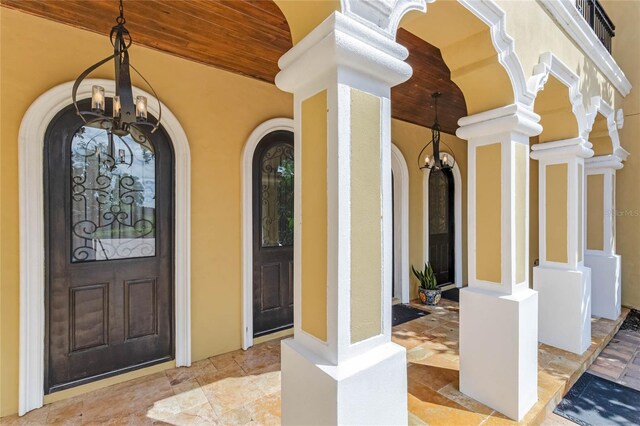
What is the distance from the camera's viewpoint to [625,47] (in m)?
4.97

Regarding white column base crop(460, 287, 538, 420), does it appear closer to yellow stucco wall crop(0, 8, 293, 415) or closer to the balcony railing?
yellow stucco wall crop(0, 8, 293, 415)

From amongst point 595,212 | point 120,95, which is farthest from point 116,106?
point 595,212

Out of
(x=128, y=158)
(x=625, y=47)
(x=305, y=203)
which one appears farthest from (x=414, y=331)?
(x=625, y=47)

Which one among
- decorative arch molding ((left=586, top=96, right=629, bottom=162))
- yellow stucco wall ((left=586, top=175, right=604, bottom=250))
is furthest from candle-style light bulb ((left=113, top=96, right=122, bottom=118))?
yellow stucco wall ((left=586, top=175, right=604, bottom=250))

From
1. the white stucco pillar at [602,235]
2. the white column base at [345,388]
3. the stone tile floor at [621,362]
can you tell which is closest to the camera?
the white column base at [345,388]

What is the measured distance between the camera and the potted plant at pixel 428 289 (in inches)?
186

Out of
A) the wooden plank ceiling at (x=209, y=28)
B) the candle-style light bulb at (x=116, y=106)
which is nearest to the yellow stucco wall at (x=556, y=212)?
the wooden plank ceiling at (x=209, y=28)

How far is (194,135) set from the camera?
291 cm

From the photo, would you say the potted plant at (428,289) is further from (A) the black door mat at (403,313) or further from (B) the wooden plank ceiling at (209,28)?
(B) the wooden plank ceiling at (209,28)

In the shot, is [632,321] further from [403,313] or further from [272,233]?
[272,233]

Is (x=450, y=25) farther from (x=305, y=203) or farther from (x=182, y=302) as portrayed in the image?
(x=182, y=302)

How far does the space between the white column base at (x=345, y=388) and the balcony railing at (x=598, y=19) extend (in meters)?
4.80

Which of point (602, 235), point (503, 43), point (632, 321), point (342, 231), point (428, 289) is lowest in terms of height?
point (632, 321)

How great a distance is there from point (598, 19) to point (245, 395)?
6588 mm
